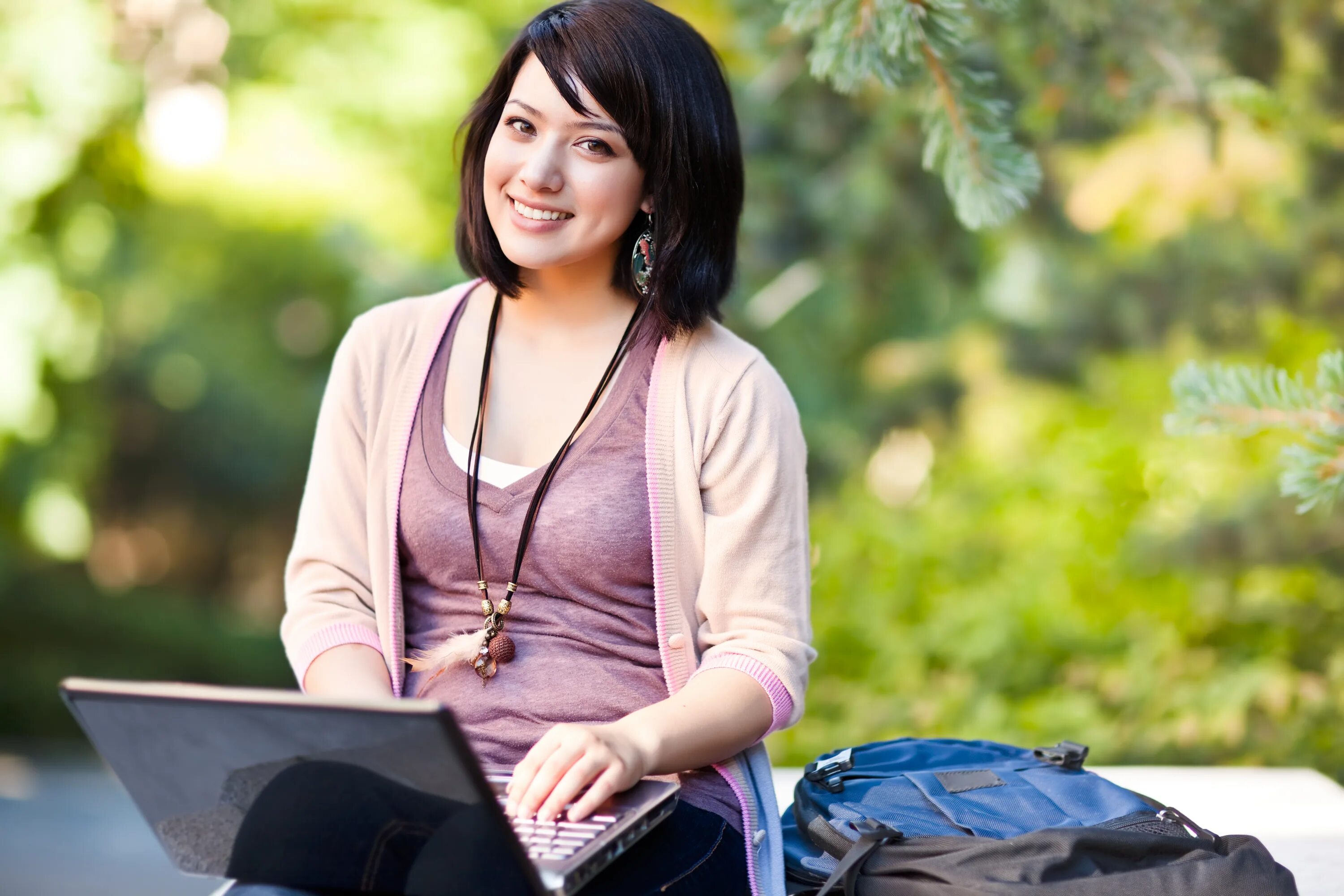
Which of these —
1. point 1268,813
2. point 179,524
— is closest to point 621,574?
point 1268,813

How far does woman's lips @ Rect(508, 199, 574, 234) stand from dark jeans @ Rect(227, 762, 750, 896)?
2.24 feet

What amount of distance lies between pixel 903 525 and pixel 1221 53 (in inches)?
67.8

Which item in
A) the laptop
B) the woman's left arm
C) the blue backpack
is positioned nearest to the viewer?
the laptop

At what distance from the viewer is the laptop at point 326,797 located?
1.00 m

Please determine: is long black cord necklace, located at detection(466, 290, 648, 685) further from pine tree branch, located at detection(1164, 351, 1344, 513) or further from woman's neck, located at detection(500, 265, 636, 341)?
pine tree branch, located at detection(1164, 351, 1344, 513)

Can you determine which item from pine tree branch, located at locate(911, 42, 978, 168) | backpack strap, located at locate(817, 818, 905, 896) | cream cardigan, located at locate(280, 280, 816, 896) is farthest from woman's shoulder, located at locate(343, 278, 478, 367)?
backpack strap, located at locate(817, 818, 905, 896)

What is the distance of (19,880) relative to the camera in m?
4.04

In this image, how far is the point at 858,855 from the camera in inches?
51.4

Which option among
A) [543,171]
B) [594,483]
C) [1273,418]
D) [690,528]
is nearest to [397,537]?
[594,483]

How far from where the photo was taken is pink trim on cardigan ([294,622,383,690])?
153cm

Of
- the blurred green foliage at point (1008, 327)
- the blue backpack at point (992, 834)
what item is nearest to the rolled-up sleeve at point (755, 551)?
the blue backpack at point (992, 834)

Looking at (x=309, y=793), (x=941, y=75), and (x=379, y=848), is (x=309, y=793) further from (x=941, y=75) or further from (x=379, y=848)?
(x=941, y=75)

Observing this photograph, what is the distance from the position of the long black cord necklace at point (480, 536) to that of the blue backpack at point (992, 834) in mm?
382

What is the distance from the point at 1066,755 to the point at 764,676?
42 centimetres
